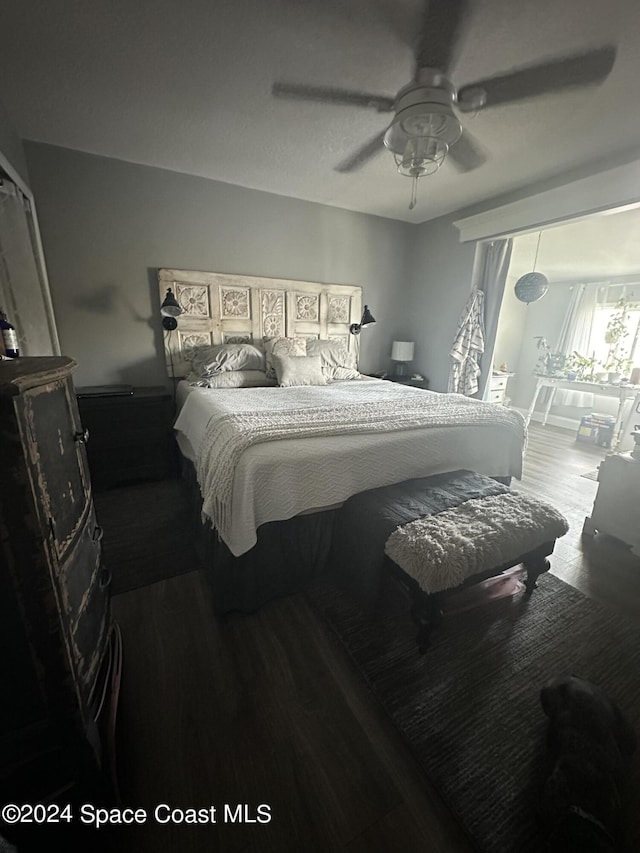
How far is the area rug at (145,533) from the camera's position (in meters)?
1.79

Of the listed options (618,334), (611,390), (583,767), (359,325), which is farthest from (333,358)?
(618,334)

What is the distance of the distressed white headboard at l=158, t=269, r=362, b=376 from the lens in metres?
3.06

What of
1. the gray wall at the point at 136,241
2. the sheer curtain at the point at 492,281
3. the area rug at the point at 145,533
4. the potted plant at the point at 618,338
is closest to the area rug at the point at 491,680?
the area rug at the point at 145,533

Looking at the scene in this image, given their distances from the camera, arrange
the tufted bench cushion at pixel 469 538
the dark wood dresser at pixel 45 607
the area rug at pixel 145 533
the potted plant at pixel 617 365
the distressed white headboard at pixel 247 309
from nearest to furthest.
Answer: the dark wood dresser at pixel 45 607 → the tufted bench cushion at pixel 469 538 → the area rug at pixel 145 533 → the distressed white headboard at pixel 247 309 → the potted plant at pixel 617 365

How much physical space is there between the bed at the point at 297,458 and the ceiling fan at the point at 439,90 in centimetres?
137

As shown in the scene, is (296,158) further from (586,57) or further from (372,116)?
(586,57)

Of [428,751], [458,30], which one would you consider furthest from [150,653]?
[458,30]

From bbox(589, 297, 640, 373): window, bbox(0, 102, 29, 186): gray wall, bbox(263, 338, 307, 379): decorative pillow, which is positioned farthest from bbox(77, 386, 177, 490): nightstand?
bbox(589, 297, 640, 373): window

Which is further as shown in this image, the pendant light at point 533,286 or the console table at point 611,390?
the console table at point 611,390

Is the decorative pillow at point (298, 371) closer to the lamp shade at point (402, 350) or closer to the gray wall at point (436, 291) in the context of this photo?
the lamp shade at point (402, 350)

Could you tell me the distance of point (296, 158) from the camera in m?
2.54

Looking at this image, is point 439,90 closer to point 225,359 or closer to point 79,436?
point 79,436

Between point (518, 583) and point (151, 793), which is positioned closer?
point (151, 793)

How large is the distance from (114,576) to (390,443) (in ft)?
5.24
